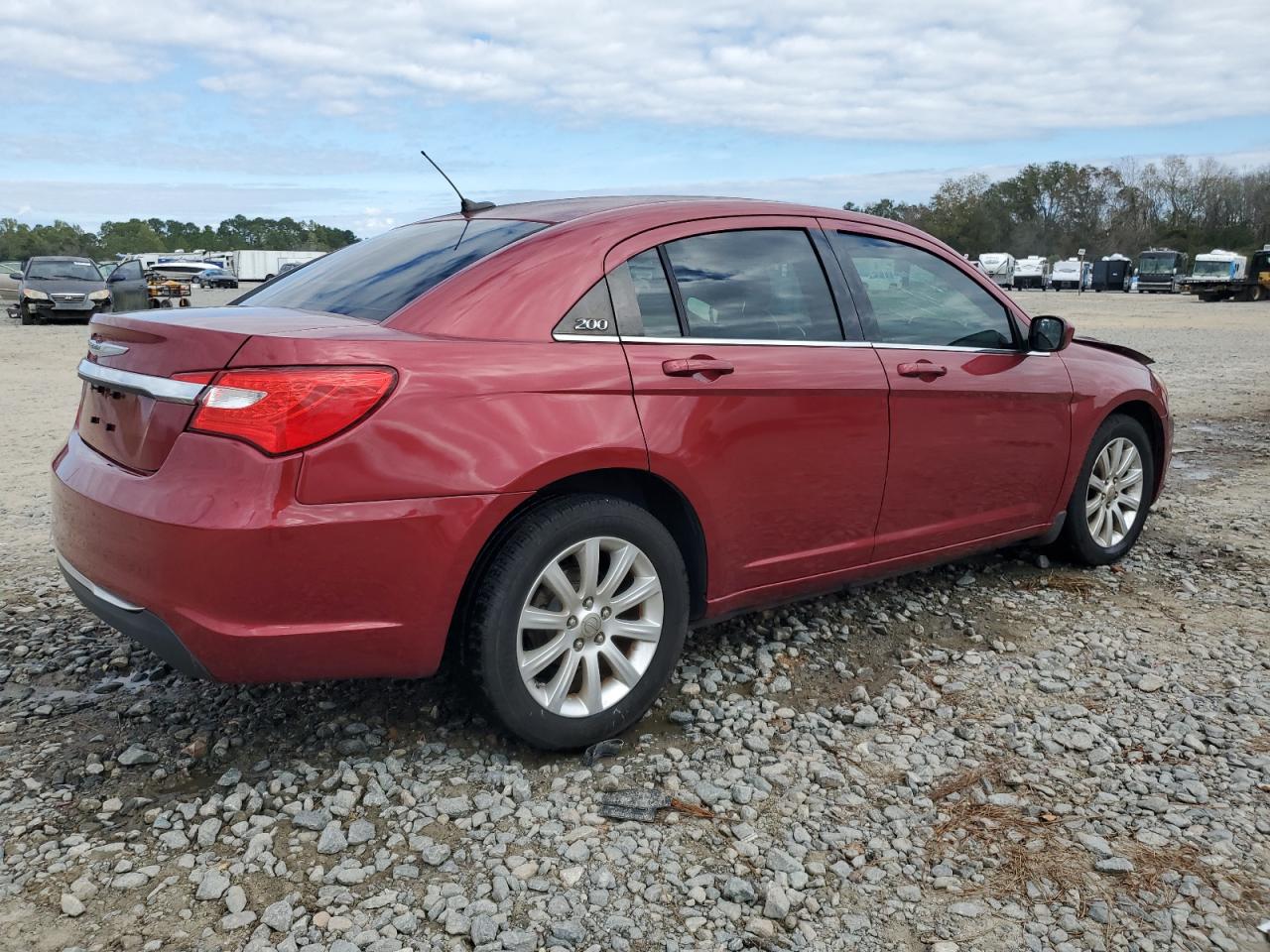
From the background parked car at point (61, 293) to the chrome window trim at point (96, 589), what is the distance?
2395 centimetres

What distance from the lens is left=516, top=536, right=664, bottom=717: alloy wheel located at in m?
3.18

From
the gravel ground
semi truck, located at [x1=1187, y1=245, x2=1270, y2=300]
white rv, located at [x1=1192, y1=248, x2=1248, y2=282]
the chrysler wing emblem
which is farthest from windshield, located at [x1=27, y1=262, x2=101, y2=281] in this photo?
white rv, located at [x1=1192, y1=248, x2=1248, y2=282]

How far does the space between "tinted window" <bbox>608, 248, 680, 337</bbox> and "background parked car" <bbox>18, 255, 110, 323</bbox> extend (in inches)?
963

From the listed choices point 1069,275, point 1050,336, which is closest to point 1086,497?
point 1050,336

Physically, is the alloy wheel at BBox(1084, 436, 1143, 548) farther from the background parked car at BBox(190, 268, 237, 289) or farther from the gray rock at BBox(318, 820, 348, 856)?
the background parked car at BBox(190, 268, 237, 289)

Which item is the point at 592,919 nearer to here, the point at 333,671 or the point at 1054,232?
the point at 333,671

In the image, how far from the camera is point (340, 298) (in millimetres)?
Answer: 3500

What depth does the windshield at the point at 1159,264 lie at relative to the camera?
195 ft

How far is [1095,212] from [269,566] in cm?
11101

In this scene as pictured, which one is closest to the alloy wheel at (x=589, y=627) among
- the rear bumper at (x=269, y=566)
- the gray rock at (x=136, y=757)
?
the rear bumper at (x=269, y=566)

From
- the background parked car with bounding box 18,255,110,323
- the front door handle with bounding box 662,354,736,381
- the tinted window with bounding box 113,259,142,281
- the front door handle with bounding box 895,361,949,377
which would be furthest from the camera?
the tinted window with bounding box 113,259,142,281

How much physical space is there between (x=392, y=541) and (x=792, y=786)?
53.3 inches

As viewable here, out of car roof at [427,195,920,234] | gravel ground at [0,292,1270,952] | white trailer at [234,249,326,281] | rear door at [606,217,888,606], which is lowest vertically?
gravel ground at [0,292,1270,952]

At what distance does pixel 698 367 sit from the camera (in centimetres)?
341
